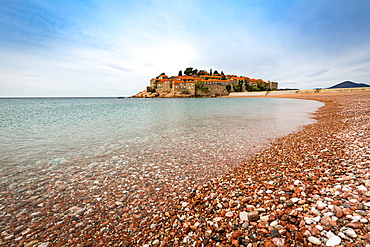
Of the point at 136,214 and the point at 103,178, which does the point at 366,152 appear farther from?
the point at 103,178

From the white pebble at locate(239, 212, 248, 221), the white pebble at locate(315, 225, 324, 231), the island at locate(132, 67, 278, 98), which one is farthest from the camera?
the island at locate(132, 67, 278, 98)

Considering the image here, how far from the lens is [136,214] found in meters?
4.51

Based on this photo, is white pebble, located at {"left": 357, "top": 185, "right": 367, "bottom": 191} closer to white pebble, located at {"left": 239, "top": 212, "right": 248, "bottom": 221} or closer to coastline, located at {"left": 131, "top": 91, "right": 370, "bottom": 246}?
coastline, located at {"left": 131, "top": 91, "right": 370, "bottom": 246}

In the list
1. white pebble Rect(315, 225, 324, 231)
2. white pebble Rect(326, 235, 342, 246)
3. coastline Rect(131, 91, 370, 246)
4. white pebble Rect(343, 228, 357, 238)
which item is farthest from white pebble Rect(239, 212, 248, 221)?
white pebble Rect(343, 228, 357, 238)

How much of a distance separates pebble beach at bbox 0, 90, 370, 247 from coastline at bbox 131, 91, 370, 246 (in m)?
0.02

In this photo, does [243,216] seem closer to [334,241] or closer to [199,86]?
[334,241]

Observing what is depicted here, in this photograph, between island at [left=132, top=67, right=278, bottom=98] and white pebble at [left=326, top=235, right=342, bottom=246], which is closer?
white pebble at [left=326, top=235, right=342, bottom=246]

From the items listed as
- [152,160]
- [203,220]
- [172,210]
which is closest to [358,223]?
[203,220]

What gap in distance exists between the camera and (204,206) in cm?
450

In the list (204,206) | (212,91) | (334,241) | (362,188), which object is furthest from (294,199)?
(212,91)

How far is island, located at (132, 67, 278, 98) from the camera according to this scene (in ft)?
478

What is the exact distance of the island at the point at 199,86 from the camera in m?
146

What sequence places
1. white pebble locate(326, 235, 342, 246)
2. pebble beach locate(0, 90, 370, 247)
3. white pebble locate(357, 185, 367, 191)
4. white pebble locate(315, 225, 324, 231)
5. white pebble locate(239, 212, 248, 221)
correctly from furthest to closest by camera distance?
1. white pebble locate(357, 185, 367, 191)
2. white pebble locate(239, 212, 248, 221)
3. pebble beach locate(0, 90, 370, 247)
4. white pebble locate(315, 225, 324, 231)
5. white pebble locate(326, 235, 342, 246)

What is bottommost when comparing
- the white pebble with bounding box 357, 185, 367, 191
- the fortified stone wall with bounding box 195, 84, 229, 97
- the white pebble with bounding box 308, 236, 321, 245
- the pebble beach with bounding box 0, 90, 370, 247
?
the pebble beach with bounding box 0, 90, 370, 247
